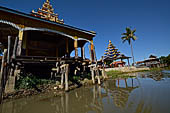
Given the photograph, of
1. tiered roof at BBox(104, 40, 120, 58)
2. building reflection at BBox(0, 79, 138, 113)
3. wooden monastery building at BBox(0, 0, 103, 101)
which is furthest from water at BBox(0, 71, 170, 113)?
tiered roof at BBox(104, 40, 120, 58)

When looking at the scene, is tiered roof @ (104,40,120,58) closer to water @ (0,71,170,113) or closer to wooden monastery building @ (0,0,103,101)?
wooden monastery building @ (0,0,103,101)

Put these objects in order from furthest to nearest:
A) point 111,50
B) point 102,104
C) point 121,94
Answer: point 111,50, point 121,94, point 102,104

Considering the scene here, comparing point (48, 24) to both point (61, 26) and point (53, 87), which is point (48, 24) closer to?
point (61, 26)

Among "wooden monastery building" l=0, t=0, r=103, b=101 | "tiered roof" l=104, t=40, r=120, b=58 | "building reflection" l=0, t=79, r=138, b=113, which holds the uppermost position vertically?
"tiered roof" l=104, t=40, r=120, b=58

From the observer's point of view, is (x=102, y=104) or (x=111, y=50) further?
(x=111, y=50)

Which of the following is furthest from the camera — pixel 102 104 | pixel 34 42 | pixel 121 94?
pixel 34 42

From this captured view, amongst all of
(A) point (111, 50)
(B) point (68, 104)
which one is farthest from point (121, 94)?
(A) point (111, 50)

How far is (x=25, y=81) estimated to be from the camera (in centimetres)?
655

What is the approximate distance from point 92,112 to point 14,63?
243 inches

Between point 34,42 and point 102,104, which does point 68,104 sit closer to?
point 102,104

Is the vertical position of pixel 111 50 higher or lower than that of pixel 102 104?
higher

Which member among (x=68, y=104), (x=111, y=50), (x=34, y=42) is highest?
(x=111, y=50)

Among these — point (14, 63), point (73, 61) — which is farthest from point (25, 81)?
point (73, 61)

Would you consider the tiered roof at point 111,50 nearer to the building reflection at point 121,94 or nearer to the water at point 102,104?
the building reflection at point 121,94
